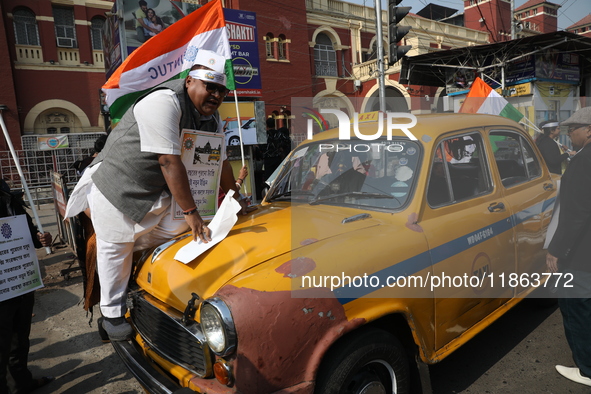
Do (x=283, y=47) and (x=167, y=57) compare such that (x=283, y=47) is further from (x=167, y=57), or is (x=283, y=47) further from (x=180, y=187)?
(x=180, y=187)

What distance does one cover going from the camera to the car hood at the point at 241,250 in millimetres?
2193

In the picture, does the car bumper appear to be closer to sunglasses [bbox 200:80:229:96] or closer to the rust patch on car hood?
the rust patch on car hood

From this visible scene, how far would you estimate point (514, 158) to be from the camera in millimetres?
3617

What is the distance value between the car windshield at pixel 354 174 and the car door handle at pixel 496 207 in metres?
0.72

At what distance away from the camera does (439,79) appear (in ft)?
57.1

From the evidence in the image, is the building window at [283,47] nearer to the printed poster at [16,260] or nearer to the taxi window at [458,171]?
the taxi window at [458,171]

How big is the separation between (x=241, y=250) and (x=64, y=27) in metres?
21.3

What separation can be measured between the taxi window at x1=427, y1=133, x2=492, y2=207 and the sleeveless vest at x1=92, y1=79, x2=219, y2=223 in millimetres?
1741

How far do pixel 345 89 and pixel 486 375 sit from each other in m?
23.7

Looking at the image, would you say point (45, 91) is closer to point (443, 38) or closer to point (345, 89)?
point (345, 89)

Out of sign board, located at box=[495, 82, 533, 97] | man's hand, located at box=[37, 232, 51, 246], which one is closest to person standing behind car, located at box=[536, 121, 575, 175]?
man's hand, located at box=[37, 232, 51, 246]

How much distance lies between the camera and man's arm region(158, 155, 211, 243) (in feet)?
8.11

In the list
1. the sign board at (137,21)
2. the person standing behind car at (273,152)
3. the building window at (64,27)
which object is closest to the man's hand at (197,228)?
the person standing behind car at (273,152)

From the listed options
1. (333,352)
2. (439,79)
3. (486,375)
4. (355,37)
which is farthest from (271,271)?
(355,37)
